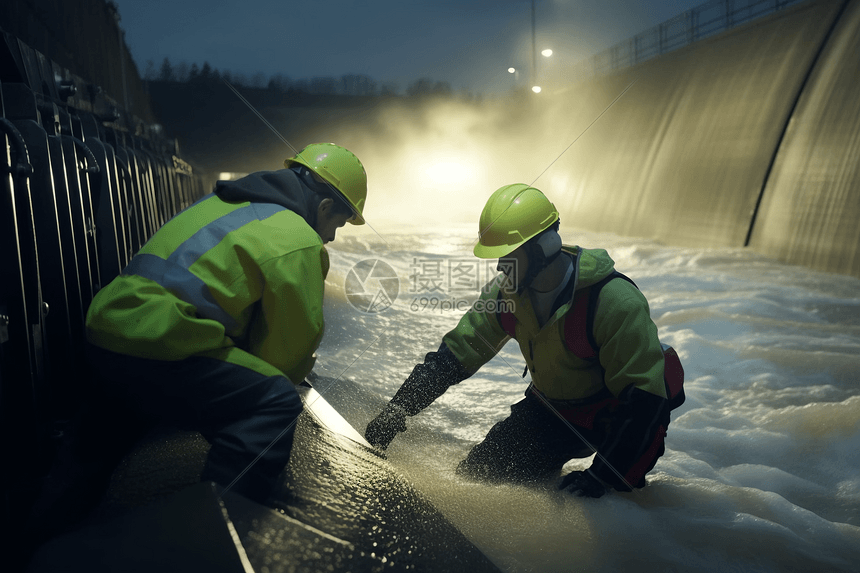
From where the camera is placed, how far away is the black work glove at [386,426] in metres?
3.08

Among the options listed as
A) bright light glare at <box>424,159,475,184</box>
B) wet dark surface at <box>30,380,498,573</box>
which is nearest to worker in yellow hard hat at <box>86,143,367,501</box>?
wet dark surface at <box>30,380,498,573</box>

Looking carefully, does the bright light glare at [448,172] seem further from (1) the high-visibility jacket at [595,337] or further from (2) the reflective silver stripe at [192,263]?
(2) the reflective silver stripe at [192,263]

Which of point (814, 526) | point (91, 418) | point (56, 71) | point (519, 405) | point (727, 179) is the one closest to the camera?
point (91, 418)

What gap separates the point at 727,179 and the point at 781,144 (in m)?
1.23

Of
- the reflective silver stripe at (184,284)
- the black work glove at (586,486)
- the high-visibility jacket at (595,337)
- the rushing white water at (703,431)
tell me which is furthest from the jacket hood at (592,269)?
the reflective silver stripe at (184,284)

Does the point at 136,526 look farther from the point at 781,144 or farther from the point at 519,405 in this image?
the point at 781,144

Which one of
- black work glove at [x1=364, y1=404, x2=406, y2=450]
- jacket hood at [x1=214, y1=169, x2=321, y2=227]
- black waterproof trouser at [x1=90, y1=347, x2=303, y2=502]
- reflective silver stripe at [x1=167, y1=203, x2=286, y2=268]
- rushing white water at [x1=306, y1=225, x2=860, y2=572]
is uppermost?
jacket hood at [x1=214, y1=169, x2=321, y2=227]

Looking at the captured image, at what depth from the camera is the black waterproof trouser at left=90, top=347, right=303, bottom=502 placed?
2004mm

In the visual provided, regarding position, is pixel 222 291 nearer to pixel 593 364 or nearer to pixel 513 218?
pixel 513 218

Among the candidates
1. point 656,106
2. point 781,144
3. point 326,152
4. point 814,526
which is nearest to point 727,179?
point 781,144

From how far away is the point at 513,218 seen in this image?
295 centimetres

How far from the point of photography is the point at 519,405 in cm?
342

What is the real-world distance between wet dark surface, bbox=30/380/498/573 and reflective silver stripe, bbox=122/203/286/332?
1.97 ft

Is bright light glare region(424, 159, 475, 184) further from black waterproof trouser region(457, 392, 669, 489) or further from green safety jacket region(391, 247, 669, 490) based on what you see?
green safety jacket region(391, 247, 669, 490)
